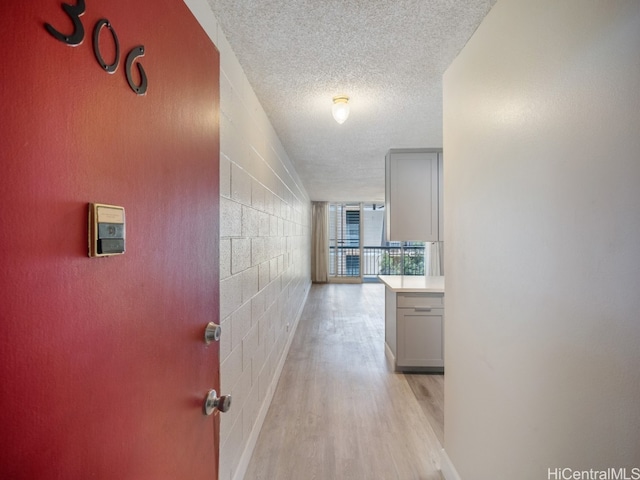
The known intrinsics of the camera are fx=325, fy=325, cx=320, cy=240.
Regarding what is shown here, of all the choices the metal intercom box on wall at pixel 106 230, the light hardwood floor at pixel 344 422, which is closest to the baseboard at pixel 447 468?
the light hardwood floor at pixel 344 422

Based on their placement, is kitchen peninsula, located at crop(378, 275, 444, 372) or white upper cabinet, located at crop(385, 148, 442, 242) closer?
kitchen peninsula, located at crop(378, 275, 444, 372)

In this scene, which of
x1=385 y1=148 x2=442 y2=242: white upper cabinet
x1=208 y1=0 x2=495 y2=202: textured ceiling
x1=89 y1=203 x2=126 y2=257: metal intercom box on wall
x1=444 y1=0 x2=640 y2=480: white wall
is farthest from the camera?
x1=385 y1=148 x2=442 y2=242: white upper cabinet

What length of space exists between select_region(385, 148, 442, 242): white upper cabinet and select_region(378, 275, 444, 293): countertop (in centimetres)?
47

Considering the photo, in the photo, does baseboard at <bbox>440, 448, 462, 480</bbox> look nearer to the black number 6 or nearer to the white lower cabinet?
the white lower cabinet

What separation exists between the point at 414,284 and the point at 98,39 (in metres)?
3.19

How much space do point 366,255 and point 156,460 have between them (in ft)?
30.0

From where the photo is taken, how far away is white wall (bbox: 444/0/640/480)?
72 cm

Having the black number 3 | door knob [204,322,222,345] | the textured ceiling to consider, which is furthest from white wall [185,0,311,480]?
the black number 3

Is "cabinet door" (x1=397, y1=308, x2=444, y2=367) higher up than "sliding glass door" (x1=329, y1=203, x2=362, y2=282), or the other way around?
"sliding glass door" (x1=329, y1=203, x2=362, y2=282)

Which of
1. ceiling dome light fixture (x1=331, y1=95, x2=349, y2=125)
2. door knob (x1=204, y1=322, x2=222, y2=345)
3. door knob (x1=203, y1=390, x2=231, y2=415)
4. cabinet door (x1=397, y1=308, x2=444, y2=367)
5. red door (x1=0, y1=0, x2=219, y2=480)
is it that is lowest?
cabinet door (x1=397, y1=308, x2=444, y2=367)

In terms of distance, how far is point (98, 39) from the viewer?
55 centimetres

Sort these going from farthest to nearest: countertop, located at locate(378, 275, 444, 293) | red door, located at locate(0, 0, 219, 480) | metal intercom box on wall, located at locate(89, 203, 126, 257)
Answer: countertop, located at locate(378, 275, 444, 293), metal intercom box on wall, located at locate(89, 203, 126, 257), red door, located at locate(0, 0, 219, 480)

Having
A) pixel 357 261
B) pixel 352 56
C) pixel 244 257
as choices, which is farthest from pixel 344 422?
pixel 357 261

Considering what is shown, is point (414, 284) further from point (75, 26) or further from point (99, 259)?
point (75, 26)
